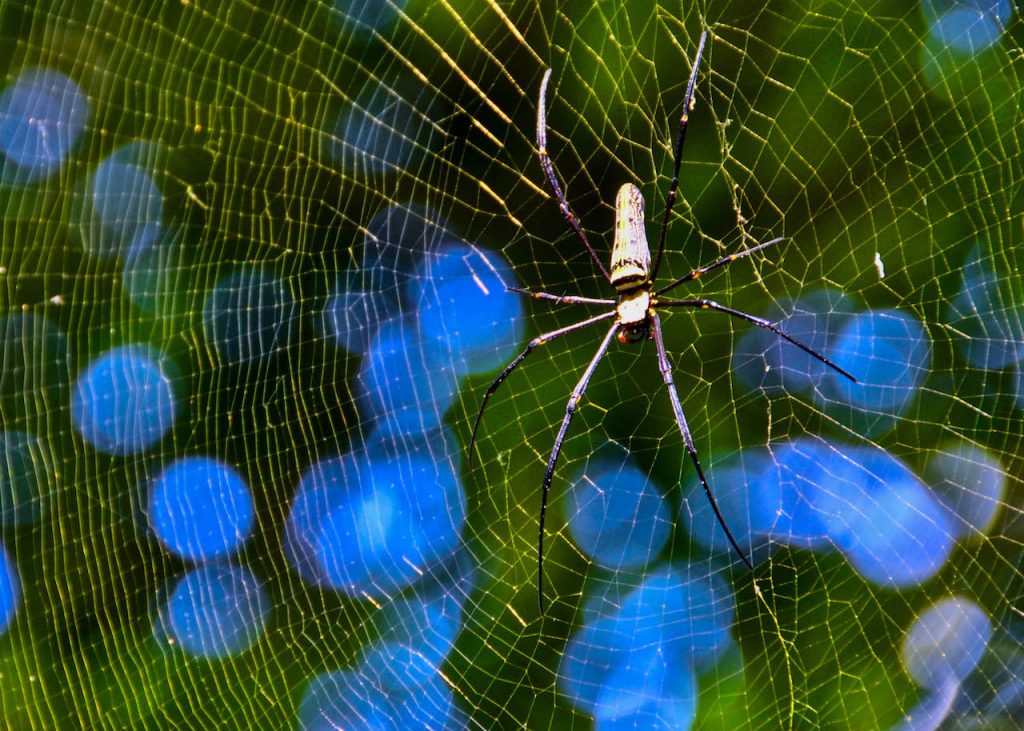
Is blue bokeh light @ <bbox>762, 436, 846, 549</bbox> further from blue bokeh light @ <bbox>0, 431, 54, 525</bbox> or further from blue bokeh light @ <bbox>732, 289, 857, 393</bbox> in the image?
blue bokeh light @ <bbox>0, 431, 54, 525</bbox>

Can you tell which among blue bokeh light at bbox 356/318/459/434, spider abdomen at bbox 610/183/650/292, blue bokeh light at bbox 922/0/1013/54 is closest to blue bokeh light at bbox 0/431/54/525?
blue bokeh light at bbox 356/318/459/434

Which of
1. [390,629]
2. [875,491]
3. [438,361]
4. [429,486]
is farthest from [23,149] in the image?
[875,491]

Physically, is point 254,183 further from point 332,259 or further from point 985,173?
point 985,173

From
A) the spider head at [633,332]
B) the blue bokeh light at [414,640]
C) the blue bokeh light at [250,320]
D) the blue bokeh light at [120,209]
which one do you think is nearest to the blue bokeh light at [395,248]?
the blue bokeh light at [250,320]

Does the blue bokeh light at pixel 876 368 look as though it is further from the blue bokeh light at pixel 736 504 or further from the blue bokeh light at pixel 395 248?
the blue bokeh light at pixel 395 248

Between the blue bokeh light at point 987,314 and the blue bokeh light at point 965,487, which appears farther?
the blue bokeh light at point 965,487

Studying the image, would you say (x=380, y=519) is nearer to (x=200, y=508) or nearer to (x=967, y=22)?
(x=200, y=508)

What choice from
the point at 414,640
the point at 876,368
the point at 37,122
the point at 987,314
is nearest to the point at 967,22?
the point at 987,314
